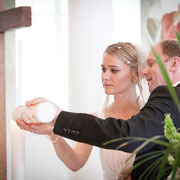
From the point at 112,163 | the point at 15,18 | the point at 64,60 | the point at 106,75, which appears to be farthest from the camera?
the point at 64,60

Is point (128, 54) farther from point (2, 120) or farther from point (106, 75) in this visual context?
point (2, 120)

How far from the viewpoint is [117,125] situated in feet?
5.58

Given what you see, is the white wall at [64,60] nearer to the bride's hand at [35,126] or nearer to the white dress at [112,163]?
the white dress at [112,163]

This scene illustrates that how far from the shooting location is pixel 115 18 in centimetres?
420

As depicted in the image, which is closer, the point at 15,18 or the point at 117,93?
the point at 15,18

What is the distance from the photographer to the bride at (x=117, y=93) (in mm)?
2723

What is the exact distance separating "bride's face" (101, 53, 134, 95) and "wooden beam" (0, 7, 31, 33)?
2.97 ft

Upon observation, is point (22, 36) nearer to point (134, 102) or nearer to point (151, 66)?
point (134, 102)

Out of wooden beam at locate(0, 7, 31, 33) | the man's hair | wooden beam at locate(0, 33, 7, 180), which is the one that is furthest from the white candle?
the man's hair

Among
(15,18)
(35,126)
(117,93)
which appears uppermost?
(15,18)

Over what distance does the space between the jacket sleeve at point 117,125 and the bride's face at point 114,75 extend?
95 cm

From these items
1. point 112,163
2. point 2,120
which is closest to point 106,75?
point 112,163

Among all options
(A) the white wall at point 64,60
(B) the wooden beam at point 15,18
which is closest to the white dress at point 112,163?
(A) the white wall at point 64,60

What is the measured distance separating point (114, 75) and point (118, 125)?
1.07m
